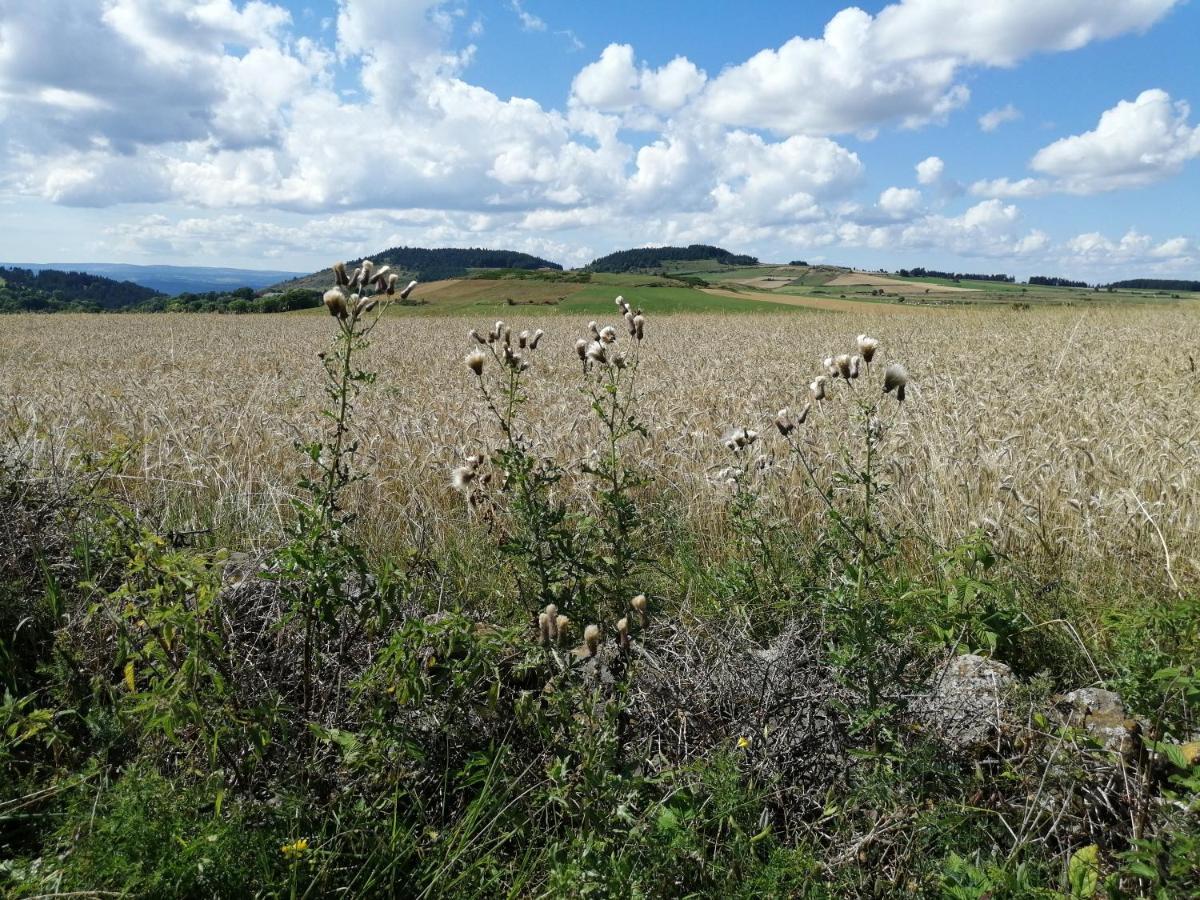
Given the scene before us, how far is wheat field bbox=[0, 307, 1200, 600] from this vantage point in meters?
3.87

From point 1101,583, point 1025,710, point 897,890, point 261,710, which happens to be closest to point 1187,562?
point 1101,583

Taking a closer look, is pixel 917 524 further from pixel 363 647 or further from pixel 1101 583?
pixel 363 647

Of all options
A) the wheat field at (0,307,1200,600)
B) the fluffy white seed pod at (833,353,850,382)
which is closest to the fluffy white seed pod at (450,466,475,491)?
the wheat field at (0,307,1200,600)

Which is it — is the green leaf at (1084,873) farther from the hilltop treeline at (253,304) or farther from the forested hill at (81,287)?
the forested hill at (81,287)

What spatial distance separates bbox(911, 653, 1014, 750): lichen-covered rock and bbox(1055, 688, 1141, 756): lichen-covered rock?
0.65 ft

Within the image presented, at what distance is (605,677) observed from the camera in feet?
9.16

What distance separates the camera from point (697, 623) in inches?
136

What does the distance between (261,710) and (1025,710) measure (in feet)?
8.70

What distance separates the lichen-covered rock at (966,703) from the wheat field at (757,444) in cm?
109

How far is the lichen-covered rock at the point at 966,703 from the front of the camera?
8.21ft

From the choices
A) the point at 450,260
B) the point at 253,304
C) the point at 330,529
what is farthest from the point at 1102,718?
the point at 450,260

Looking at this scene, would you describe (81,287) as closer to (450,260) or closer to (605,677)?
(450,260)

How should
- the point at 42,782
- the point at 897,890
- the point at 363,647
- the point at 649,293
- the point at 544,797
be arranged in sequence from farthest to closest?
1. the point at 649,293
2. the point at 363,647
3. the point at 42,782
4. the point at 544,797
5. the point at 897,890

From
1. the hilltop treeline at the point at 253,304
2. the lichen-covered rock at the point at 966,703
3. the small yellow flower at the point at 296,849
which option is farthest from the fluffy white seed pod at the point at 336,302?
the hilltop treeline at the point at 253,304
